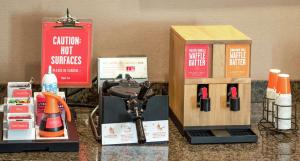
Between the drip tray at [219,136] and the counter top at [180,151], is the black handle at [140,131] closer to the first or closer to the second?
the counter top at [180,151]

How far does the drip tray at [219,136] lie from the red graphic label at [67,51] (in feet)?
1.54

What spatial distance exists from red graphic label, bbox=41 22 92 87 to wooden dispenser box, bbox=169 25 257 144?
1.17ft

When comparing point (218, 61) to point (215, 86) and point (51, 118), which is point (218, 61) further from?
point (51, 118)

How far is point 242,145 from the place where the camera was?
225cm

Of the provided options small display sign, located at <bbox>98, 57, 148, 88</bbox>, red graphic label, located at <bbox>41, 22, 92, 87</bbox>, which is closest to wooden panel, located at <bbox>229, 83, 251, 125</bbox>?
small display sign, located at <bbox>98, 57, 148, 88</bbox>

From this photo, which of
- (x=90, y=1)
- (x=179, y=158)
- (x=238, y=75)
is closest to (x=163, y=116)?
(x=179, y=158)

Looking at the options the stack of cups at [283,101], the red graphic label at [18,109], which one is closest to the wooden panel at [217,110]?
the stack of cups at [283,101]

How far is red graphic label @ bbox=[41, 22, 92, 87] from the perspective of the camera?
244 centimetres

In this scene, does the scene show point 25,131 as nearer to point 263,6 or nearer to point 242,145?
point 242,145

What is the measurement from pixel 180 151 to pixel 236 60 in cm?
37

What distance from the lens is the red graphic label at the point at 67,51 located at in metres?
2.44

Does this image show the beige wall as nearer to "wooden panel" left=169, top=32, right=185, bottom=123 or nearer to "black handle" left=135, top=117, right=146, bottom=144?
"wooden panel" left=169, top=32, right=185, bottom=123

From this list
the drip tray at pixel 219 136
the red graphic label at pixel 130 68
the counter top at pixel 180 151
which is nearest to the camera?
the counter top at pixel 180 151

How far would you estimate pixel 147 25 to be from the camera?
265 cm
